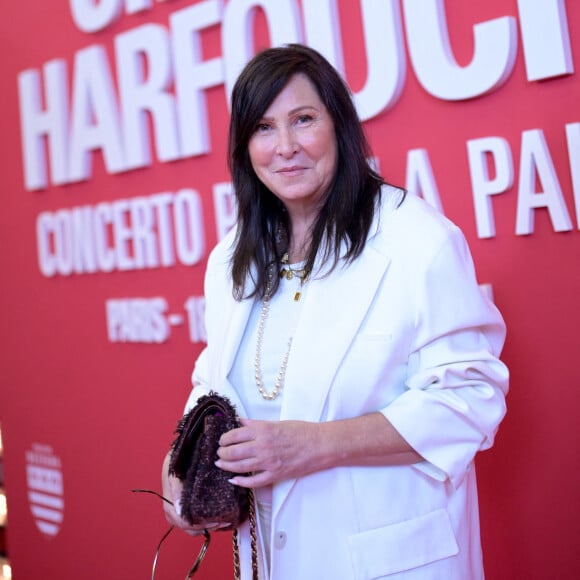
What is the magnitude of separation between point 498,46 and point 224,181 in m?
1.06

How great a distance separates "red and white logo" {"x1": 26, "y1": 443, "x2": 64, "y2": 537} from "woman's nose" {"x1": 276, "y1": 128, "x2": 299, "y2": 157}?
2.33 m

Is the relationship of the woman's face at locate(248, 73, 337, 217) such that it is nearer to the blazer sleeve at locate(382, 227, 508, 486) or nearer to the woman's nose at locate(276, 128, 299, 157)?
the woman's nose at locate(276, 128, 299, 157)

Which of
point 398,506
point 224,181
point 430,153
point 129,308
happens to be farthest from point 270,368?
point 129,308

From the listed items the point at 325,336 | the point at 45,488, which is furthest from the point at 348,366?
the point at 45,488

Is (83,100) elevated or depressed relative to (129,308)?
elevated

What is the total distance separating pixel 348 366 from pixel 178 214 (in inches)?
59.7

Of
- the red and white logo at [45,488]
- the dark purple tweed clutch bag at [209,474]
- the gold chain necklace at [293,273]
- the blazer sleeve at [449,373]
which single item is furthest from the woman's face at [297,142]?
the red and white logo at [45,488]

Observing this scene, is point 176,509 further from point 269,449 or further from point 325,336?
point 325,336

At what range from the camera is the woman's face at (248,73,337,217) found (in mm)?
1540

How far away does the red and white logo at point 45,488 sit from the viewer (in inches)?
137

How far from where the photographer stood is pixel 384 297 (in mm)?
1446

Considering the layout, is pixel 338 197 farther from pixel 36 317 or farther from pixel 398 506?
pixel 36 317

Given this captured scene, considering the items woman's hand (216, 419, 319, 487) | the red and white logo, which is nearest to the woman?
woman's hand (216, 419, 319, 487)

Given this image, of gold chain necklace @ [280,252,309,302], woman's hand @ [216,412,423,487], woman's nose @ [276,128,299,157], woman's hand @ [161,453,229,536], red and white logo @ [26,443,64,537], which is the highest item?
woman's nose @ [276,128,299,157]
